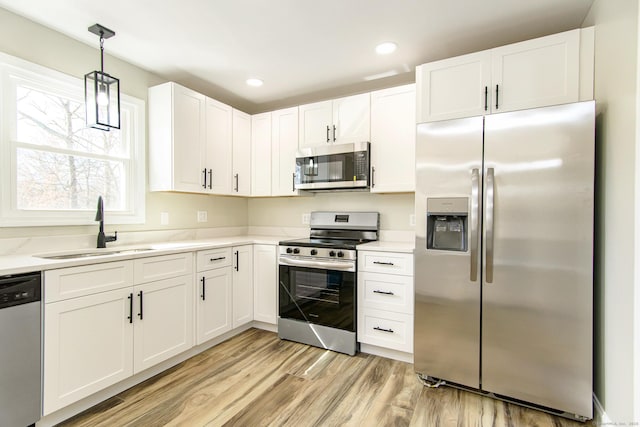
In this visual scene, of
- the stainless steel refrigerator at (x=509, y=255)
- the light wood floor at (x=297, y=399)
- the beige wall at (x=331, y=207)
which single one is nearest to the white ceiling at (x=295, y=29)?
the stainless steel refrigerator at (x=509, y=255)

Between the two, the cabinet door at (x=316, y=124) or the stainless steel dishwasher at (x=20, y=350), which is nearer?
the stainless steel dishwasher at (x=20, y=350)

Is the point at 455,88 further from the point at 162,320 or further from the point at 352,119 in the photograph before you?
the point at 162,320

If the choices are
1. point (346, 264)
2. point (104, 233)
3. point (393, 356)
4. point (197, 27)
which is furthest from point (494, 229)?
point (104, 233)

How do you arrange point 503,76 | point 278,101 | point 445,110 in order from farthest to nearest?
point 278,101, point 445,110, point 503,76

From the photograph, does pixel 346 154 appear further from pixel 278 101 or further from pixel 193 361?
pixel 193 361

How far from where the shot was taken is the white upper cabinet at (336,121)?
295 cm

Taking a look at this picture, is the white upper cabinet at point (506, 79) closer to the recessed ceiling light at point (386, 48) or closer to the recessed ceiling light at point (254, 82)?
the recessed ceiling light at point (386, 48)

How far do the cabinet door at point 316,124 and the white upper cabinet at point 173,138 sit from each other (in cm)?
A: 104

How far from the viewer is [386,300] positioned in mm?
2547

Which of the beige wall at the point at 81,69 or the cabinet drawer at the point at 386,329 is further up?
the beige wall at the point at 81,69

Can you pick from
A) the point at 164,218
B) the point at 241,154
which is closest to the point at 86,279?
the point at 164,218

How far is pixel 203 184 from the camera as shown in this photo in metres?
3.03

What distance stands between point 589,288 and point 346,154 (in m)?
2.03

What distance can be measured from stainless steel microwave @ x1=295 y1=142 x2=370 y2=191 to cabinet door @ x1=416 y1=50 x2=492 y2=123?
686 mm
